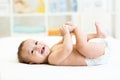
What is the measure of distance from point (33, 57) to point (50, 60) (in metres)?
0.10

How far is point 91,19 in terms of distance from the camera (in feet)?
9.66

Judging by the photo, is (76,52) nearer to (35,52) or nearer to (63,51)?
(63,51)

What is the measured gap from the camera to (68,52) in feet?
4.62

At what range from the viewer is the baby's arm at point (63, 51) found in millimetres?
1402

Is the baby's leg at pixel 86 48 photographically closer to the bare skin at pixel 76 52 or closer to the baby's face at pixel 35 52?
the bare skin at pixel 76 52

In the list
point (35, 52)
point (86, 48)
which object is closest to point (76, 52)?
point (86, 48)

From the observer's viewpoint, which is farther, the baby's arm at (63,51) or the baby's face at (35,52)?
the baby's face at (35,52)

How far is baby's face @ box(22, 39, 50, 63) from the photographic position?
1510mm

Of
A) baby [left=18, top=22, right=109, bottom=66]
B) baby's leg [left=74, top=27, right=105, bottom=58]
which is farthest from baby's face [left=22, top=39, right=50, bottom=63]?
baby's leg [left=74, top=27, right=105, bottom=58]

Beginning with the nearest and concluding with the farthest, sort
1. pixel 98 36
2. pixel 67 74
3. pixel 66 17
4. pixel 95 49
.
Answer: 1. pixel 67 74
2. pixel 95 49
3. pixel 98 36
4. pixel 66 17

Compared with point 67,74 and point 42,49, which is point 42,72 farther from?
point 42,49

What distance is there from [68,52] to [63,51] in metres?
0.03

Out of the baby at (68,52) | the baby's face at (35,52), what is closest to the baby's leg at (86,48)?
the baby at (68,52)

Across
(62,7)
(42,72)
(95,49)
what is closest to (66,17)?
(62,7)
